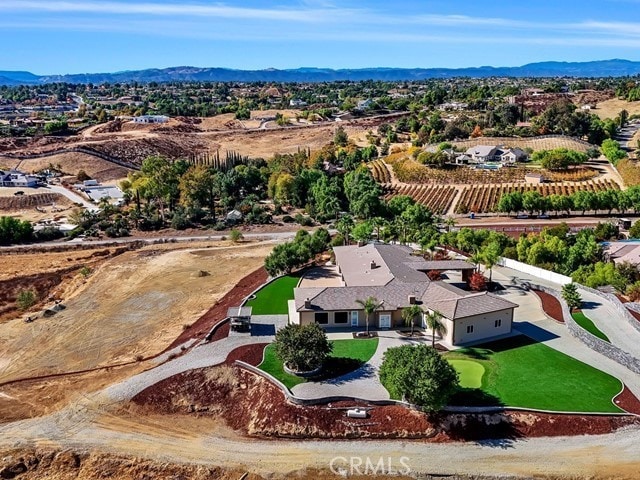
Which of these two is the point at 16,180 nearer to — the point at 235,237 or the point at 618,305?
the point at 235,237

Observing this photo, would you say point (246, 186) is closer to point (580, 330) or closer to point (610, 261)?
point (610, 261)

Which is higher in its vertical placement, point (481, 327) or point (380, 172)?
point (481, 327)

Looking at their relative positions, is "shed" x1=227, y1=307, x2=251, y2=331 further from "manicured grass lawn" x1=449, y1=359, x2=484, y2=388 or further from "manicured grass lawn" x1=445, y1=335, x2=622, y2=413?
"manicured grass lawn" x1=449, y1=359, x2=484, y2=388

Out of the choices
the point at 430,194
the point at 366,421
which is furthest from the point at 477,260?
the point at 430,194

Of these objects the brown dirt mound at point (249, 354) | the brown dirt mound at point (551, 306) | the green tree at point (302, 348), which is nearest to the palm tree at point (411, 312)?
the green tree at point (302, 348)

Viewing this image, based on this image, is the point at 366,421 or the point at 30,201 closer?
the point at 366,421
